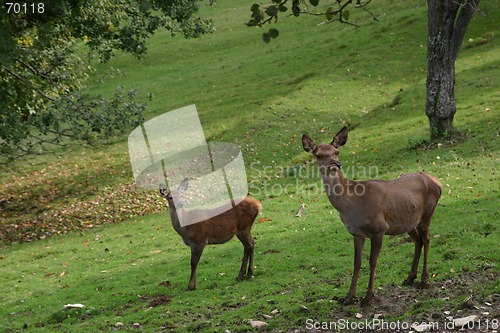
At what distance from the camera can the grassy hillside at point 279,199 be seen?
11859 mm

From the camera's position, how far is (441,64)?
22156 mm

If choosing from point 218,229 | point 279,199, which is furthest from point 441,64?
point 218,229

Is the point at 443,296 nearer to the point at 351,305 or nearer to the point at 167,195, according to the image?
the point at 351,305

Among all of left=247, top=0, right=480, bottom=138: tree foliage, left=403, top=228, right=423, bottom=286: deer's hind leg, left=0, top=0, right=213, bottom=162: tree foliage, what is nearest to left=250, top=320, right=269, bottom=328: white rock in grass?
left=403, top=228, right=423, bottom=286: deer's hind leg

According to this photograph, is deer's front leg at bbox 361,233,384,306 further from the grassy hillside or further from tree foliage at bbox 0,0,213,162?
tree foliage at bbox 0,0,213,162

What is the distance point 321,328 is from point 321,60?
31.2 meters

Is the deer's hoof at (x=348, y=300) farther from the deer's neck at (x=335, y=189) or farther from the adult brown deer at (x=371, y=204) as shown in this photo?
the deer's neck at (x=335, y=189)

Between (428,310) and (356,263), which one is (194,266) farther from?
(428,310)

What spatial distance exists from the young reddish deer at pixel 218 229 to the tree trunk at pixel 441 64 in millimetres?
10965

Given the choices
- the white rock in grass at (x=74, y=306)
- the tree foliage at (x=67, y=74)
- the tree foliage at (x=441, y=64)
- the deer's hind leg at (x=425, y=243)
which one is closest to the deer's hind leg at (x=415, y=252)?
the deer's hind leg at (x=425, y=243)

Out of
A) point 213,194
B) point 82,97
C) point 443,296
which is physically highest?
point 82,97

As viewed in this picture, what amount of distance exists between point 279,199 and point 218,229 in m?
8.16

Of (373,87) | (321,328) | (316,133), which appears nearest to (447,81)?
(316,133)

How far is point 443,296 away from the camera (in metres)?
10.8
